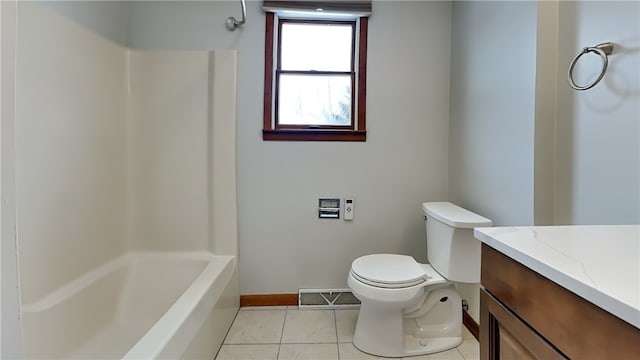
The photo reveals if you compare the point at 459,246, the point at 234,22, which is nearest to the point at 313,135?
the point at 234,22

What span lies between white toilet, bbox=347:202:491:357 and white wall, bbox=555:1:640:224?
1.30 feet

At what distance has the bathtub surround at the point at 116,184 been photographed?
137 centimetres

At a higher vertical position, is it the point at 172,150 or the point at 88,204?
the point at 172,150

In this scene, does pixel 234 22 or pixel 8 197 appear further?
pixel 234 22

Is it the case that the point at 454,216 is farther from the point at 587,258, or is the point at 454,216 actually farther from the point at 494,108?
the point at 587,258

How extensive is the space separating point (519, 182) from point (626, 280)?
99 centimetres

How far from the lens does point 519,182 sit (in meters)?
1.43

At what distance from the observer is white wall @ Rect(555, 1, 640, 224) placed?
3.34 feet

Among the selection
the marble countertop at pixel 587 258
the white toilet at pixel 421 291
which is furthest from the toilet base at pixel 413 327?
the marble countertop at pixel 587 258

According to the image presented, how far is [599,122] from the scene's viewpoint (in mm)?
1133

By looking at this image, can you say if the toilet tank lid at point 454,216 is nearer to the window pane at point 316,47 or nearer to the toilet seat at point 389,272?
the toilet seat at point 389,272

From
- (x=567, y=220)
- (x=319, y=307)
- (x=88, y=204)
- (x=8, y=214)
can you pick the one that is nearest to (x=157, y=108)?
(x=88, y=204)

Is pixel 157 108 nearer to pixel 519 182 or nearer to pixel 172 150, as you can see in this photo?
pixel 172 150

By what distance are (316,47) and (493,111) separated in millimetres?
1208
